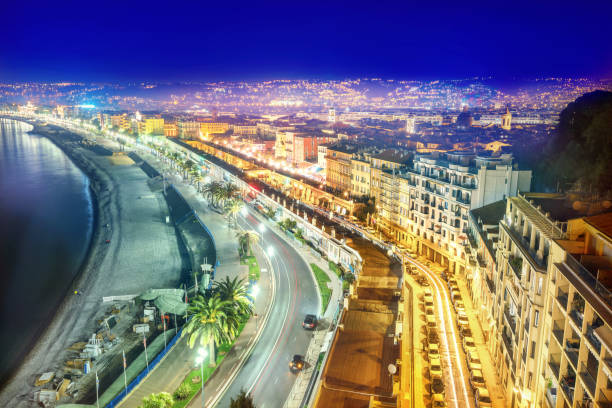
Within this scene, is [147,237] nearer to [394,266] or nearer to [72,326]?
[72,326]

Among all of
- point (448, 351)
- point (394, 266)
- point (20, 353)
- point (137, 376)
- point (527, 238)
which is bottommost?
point (20, 353)

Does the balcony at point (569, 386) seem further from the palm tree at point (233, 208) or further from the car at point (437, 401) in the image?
the palm tree at point (233, 208)

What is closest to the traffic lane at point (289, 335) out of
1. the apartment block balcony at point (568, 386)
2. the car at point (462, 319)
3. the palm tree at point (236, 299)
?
the palm tree at point (236, 299)

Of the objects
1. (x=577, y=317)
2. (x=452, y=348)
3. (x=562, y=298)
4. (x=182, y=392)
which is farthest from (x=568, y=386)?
(x=182, y=392)

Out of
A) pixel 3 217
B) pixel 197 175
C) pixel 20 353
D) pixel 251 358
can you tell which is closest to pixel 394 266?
pixel 251 358

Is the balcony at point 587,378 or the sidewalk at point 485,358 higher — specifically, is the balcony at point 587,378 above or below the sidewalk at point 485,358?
→ above

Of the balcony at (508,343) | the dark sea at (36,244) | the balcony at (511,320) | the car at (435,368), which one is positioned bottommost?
the dark sea at (36,244)
